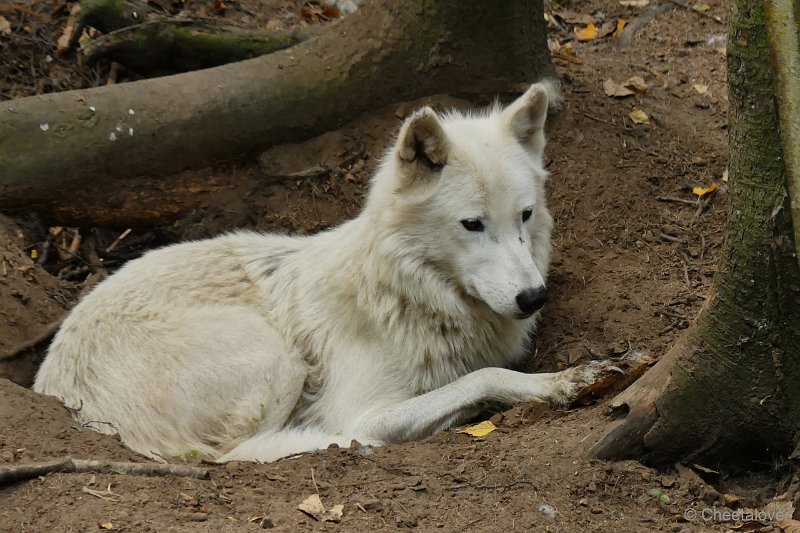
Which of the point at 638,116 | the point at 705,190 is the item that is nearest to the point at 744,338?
the point at 705,190

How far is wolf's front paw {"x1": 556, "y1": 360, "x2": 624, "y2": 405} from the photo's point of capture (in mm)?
5051

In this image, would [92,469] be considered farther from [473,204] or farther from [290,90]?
[290,90]

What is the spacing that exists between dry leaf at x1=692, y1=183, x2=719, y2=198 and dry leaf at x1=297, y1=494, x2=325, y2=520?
161 inches

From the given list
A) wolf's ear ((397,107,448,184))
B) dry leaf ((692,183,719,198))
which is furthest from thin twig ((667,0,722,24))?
wolf's ear ((397,107,448,184))

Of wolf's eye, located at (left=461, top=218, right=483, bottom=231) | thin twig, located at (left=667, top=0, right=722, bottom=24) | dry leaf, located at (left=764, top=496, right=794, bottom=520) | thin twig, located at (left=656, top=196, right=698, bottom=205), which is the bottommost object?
dry leaf, located at (left=764, top=496, right=794, bottom=520)

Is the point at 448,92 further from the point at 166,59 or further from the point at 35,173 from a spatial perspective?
the point at 35,173

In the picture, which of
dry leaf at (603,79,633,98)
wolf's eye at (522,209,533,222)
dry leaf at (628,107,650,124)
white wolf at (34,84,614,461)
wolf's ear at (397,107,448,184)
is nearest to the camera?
wolf's ear at (397,107,448,184)

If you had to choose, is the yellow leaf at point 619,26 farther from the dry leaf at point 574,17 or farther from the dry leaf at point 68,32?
the dry leaf at point 68,32

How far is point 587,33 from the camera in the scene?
10.0 m

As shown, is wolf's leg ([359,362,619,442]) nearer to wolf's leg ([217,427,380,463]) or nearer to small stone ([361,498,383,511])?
wolf's leg ([217,427,380,463])

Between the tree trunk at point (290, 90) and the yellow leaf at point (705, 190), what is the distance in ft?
5.15

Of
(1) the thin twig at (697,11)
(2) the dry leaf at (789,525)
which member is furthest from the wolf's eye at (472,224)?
(1) the thin twig at (697,11)

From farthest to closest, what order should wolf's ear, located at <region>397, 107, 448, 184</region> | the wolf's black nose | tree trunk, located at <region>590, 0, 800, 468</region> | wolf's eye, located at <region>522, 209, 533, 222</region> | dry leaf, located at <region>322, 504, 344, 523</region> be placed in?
wolf's eye, located at <region>522, 209, 533, 222</region> < wolf's ear, located at <region>397, 107, 448, 184</region> < the wolf's black nose < dry leaf, located at <region>322, 504, 344, 523</region> < tree trunk, located at <region>590, 0, 800, 468</region>

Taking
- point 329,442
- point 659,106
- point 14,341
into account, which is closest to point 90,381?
point 14,341
